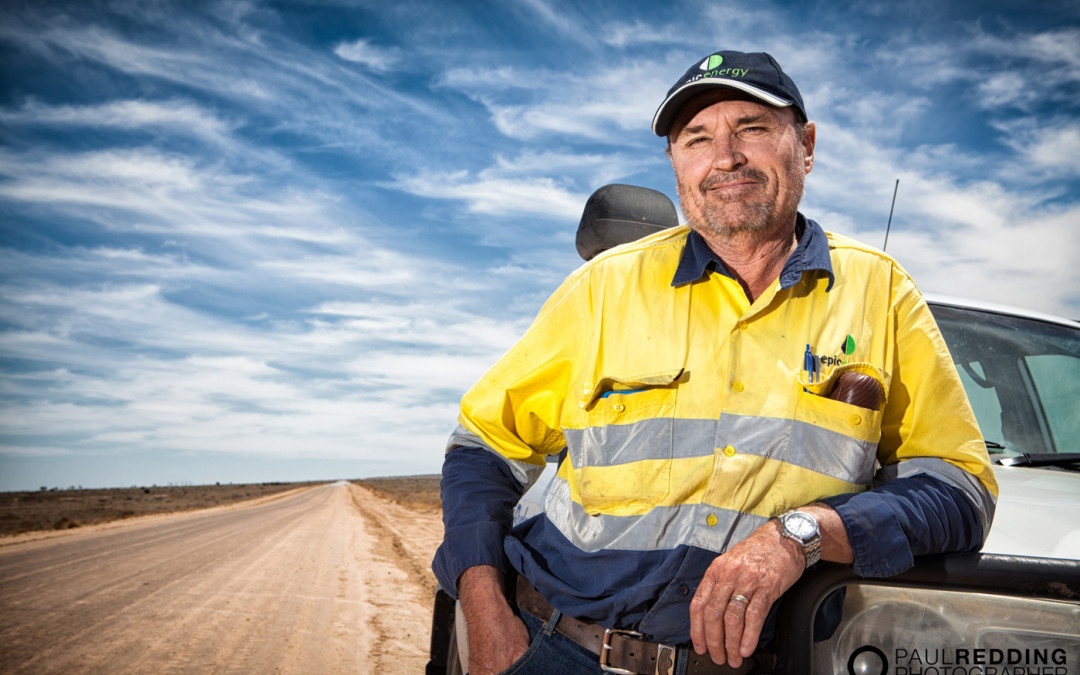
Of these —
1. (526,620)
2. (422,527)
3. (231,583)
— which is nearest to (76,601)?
(231,583)

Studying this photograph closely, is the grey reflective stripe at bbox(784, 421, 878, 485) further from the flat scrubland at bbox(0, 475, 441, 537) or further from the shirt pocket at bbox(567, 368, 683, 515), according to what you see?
the flat scrubland at bbox(0, 475, 441, 537)

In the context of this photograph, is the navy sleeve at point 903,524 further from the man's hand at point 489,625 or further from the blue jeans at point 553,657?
the man's hand at point 489,625

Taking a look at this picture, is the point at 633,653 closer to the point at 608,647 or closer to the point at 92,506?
the point at 608,647

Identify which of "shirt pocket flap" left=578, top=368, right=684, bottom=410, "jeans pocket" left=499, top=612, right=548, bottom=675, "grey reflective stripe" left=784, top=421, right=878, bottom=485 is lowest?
"jeans pocket" left=499, top=612, right=548, bottom=675

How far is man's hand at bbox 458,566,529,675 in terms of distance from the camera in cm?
208

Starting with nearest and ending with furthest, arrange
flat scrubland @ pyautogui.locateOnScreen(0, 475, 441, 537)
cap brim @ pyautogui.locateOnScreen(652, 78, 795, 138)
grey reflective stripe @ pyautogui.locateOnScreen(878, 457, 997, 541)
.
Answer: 1. grey reflective stripe @ pyautogui.locateOnScreen(878, 457, 997, 541)
2. cap brim @ pyautogui.locateOnScreen(652, 78, 795, 138)
3. flat scrubland @ pyautogui.locateOnScreen(0, 475, 441, 537)

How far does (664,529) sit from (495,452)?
0.69 meters

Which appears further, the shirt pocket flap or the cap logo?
the cap logo

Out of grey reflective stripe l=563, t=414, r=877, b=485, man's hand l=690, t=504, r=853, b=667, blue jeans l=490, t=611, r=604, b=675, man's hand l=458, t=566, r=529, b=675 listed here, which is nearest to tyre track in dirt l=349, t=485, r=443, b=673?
man's hand l=458, t=566, r=529, b=675

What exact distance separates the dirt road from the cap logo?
502cm

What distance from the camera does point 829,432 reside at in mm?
1979

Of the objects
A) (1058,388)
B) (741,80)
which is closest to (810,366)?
(741,80)

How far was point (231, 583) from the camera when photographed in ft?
32.2

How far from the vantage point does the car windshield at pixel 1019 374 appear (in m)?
3.14
